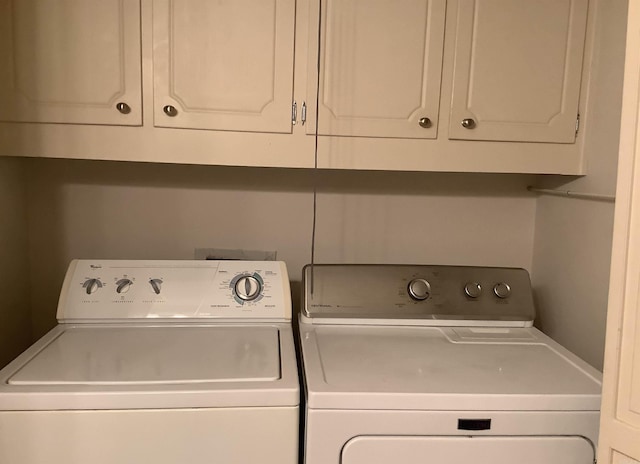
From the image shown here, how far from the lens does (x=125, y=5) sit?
4.77 feet

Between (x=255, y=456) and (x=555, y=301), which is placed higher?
(x=555, y=301)

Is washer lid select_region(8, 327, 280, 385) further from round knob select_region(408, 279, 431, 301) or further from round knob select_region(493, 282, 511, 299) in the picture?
round knob select_region(493, 282, 511, 299)

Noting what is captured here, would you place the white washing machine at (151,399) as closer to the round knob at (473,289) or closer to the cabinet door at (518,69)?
the round knob at (473,289)

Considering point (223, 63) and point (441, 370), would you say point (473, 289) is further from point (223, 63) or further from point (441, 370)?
point (223, 63)

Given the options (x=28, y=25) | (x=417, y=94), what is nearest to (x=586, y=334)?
(x=417, y=94)

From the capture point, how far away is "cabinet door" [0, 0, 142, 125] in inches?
56.7

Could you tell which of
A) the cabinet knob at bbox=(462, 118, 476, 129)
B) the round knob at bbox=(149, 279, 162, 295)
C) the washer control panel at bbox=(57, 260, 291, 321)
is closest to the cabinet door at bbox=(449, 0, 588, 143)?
the cabinet knob at bbox=(462, 118, 476, 129)

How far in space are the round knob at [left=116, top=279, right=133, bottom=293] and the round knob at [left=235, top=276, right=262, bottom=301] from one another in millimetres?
315

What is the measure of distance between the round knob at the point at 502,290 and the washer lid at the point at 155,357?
0.70 m

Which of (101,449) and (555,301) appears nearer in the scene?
(101,449)

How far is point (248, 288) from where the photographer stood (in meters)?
1.61

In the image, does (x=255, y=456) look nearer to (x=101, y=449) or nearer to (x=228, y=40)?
(x=101, y=449)

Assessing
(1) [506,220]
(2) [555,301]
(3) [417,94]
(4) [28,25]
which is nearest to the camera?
(4) [28,25]

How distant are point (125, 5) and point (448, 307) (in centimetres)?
127
